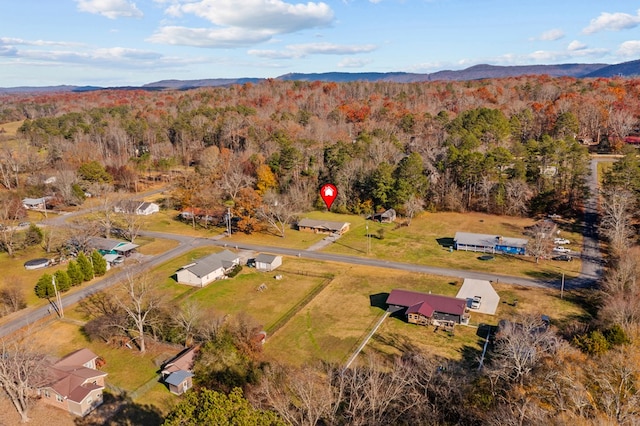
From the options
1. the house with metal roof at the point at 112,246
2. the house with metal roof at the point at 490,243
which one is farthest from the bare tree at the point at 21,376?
the house with metal roof at the point at 490,243

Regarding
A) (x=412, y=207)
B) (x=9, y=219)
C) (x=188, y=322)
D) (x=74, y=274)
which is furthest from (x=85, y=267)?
(x=412, y=207)

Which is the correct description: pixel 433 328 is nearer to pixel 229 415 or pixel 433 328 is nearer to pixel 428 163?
pixel 229 415

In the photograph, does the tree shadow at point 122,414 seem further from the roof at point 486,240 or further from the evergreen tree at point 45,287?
the roof at point 486,240

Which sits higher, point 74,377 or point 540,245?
point 540,245

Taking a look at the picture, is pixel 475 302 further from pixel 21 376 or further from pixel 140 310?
→ pixel 21 376

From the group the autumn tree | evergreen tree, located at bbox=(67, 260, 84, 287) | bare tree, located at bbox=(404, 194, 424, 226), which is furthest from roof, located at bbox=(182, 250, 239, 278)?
bare tree, located at bbox=(404, 194, 424, 226)

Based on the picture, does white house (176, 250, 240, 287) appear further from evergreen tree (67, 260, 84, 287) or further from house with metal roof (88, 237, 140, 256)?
house with metal roof (88, 237, 140, 256)

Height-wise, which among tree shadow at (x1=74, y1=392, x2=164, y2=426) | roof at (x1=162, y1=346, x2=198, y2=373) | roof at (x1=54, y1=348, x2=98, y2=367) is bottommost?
tree shadow at (x1=74, y1=392, x2=164, y2=426)

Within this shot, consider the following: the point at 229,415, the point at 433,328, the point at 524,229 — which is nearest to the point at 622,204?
the point at 524,229
